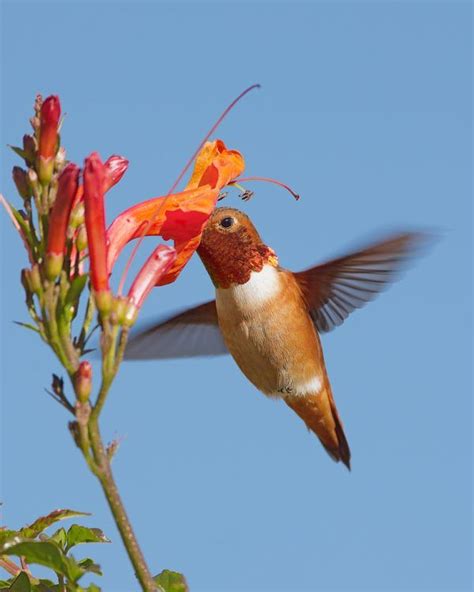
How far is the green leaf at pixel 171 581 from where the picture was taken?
3982 millimetres

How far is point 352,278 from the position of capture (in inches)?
326

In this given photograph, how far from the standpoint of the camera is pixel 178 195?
505 centimetres

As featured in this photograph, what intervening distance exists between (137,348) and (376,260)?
242 cm

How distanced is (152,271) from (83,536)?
4.35 ft

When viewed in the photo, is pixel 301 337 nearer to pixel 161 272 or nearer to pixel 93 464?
pixel 161 272

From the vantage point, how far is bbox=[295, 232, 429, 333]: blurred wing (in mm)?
7465

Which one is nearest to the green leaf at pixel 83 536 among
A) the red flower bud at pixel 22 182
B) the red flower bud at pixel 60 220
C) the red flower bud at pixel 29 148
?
Result: the red flower bud at pixel 60 220

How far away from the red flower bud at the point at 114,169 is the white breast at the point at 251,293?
3.03 m

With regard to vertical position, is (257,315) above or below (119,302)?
above

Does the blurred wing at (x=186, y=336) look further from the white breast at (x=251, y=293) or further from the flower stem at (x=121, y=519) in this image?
the flower stem at (x=121, y=519)

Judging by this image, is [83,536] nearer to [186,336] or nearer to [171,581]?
[171,581]

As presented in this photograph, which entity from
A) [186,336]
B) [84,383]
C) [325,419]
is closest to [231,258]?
[186,336]

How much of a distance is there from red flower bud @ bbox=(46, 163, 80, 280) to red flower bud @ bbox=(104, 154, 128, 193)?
0.65 meters

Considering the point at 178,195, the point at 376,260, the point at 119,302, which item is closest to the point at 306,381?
the point at 376,260
